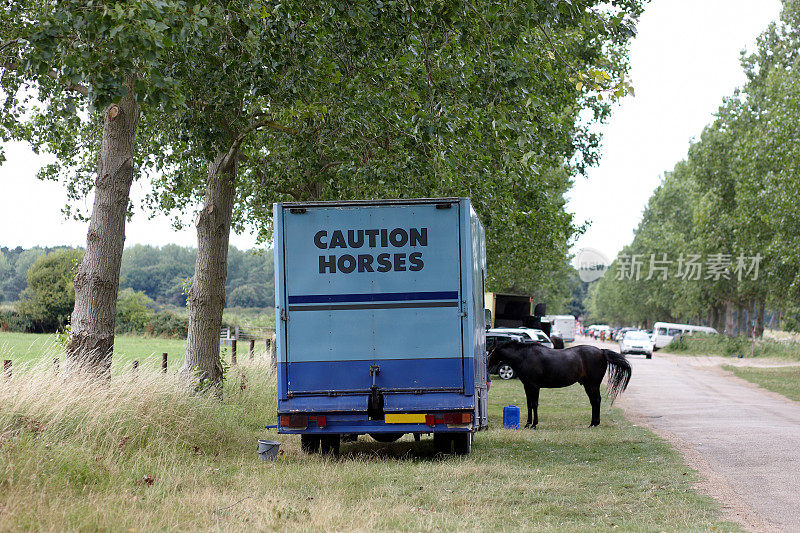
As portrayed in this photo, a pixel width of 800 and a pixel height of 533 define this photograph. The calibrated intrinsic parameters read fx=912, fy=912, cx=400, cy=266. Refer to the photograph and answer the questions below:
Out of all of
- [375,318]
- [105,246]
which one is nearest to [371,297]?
[375,318]

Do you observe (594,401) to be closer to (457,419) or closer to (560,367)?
(560,367)

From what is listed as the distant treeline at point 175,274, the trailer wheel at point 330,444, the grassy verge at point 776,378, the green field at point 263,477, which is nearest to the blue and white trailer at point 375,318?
the green field at point 263,477

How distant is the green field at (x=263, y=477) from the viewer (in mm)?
7398

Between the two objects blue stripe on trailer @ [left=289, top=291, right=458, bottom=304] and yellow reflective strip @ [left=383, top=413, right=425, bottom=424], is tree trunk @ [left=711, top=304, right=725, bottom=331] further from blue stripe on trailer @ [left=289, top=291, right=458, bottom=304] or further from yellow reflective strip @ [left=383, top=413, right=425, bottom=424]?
yellow reflective strip @ [left=383, top=413, right=425, bottom=424]

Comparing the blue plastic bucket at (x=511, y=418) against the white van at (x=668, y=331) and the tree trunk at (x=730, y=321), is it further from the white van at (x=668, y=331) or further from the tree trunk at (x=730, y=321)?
the white van at (x=668, y=331)

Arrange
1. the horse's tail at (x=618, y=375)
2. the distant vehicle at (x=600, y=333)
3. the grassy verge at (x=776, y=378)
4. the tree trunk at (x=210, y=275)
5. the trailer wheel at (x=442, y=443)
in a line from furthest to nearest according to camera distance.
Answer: the distant vehicle at (x=600, y=333)
the grassy verge at (x=776, y=378)
the horse's tail at (x=618, y=375)
the tree trunk at (x=210, y=275)
the trailer wheel at (x=442, y=443)

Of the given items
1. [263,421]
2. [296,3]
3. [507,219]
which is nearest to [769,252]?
[507,219]

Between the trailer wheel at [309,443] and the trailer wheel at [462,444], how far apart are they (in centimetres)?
181

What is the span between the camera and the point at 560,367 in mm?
16562

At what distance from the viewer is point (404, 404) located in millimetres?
11148

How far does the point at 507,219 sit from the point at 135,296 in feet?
165

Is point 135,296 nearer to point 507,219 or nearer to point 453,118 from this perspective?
point 507,219

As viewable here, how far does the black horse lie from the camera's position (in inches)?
640

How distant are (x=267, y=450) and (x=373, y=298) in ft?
7.60
